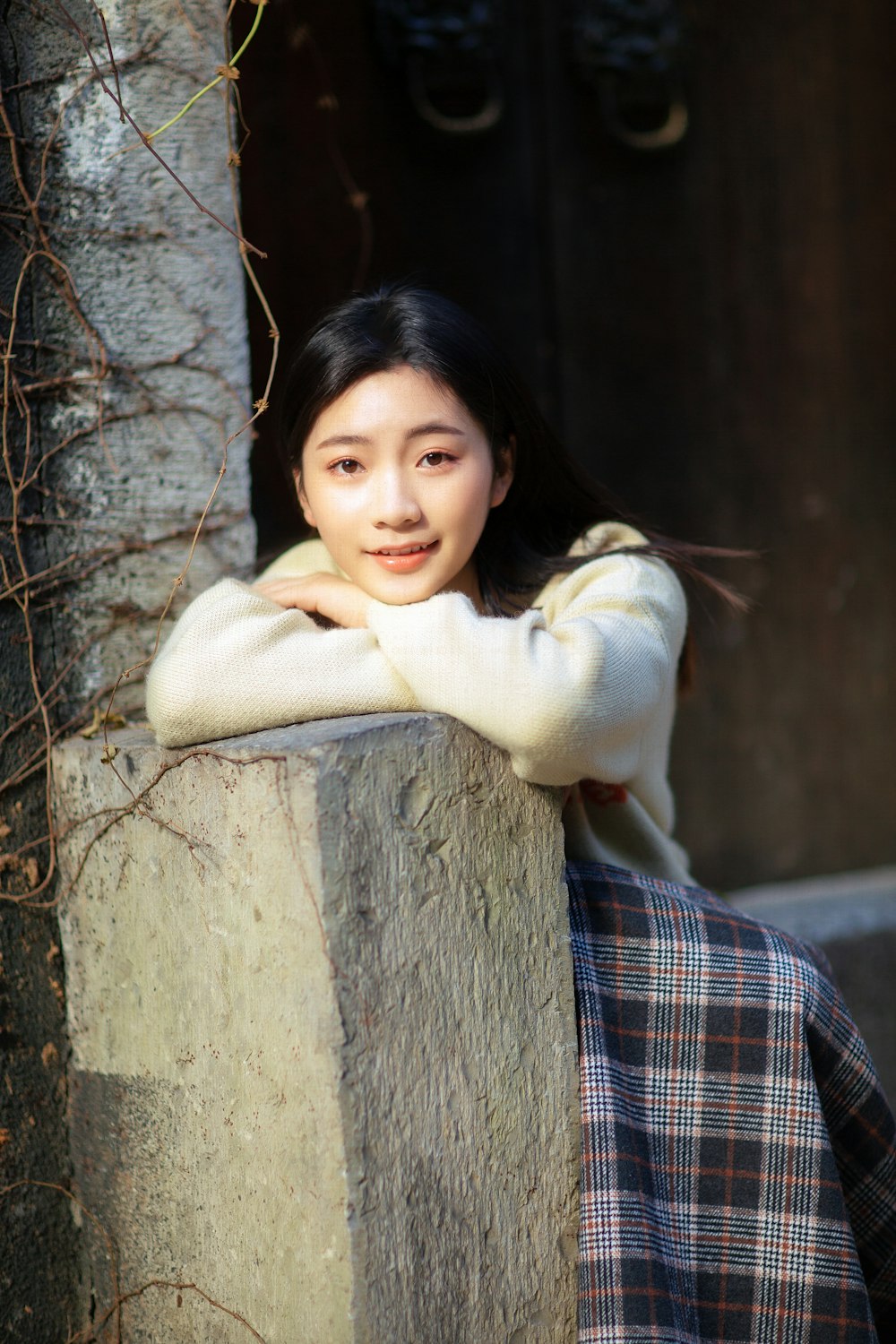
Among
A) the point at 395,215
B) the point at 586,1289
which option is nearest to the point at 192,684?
the point at 586,1289

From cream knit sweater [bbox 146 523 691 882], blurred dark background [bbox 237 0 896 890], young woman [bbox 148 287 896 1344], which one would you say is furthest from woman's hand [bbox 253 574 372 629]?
blurred dark background [bbox 237 0 896 890]

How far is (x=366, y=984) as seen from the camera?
1317 millimetres

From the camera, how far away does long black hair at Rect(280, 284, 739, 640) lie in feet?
5.16

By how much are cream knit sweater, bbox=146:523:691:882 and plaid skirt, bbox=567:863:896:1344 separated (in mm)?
239

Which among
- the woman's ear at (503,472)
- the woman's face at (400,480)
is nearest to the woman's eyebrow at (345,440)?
the woman's face at (400,480)

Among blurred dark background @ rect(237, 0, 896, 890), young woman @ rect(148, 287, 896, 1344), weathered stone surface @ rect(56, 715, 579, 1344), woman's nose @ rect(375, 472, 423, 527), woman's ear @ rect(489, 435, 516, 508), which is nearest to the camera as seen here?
weathered stone surface @ rect(56, 715, 579, 1344)

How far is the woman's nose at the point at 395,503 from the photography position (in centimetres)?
153

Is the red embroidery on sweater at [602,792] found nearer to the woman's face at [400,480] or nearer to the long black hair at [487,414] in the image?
the long black hair at [487,414]

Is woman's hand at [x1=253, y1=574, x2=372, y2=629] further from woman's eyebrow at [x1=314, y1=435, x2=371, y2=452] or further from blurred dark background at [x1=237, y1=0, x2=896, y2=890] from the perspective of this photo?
blurred dark background at [x1=237, y1=0, x2=896, y2=890]

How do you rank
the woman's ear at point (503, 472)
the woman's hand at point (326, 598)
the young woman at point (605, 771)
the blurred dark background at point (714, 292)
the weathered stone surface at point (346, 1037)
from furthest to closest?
the blurred dark background at point (714, 292) → the woman's ear at point (503, 472) → the woman's hand at point (326, 598) → the young woman at point (605, 771) → the weathered stone surface at point (346, 1037)

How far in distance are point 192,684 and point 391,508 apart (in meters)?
0.32

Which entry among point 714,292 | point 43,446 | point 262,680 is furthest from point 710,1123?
point 714,292

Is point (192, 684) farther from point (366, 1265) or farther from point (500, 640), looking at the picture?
point (366, 1265)

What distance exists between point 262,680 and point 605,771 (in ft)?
1.35
